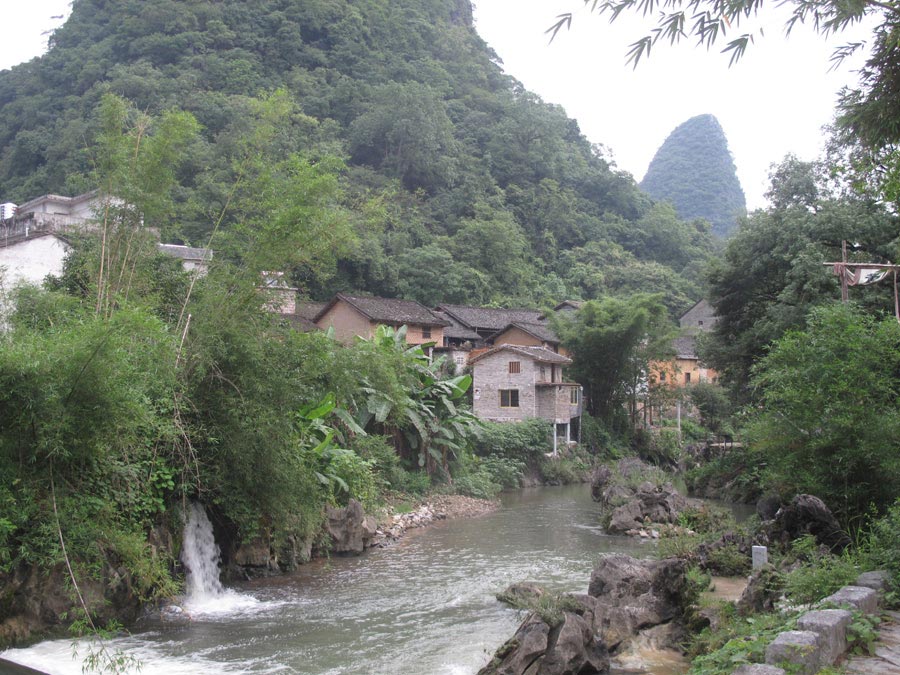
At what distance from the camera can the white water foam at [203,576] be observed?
37.8ft

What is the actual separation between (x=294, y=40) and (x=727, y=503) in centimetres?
5005

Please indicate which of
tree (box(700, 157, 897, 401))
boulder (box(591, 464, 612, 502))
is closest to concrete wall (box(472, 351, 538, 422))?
boulder (box(591, 464, 612, 502))

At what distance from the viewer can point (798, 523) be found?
431 inches

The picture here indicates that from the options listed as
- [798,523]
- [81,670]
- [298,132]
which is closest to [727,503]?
[798,523]

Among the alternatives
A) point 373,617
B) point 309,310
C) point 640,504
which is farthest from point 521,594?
point 309,310

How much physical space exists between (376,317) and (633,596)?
2495 centimetres

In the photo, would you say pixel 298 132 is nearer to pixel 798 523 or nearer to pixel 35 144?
pixel 35 144

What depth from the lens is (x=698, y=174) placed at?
92.4 meters

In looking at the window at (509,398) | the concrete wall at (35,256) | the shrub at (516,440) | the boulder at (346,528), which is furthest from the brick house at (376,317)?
the boulder at (346,528)

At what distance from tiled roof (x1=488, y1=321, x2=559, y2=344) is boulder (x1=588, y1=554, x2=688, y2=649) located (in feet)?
87.7

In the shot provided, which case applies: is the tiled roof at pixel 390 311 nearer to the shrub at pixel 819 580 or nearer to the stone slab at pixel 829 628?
the shrub at pixel 819 580

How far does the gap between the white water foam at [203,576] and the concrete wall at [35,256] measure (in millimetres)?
13636

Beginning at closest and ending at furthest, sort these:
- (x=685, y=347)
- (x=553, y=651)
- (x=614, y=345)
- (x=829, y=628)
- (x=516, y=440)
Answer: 1. (x=829, y=628)
2. (x=553, y=651)
3. (x=516, y=440)
4. (x=614, y=345)
5. (x=685, y=347)

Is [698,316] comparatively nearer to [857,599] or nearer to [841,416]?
[841,416]
